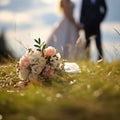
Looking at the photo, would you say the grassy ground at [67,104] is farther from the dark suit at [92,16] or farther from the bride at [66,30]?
the dark suit at [92,16]

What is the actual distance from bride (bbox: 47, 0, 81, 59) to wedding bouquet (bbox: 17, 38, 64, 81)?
6009 mm

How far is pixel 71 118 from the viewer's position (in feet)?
7.98

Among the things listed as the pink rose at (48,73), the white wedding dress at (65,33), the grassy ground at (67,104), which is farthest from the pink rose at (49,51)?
the white wedding dress at (65,33)

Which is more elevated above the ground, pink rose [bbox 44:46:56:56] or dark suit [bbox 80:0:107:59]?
dark suit [bbox 80:0:107:59]

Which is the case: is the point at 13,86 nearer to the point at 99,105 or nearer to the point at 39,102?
the point at 39,102

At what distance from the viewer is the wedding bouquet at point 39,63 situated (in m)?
4.76

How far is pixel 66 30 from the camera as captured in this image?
37.2 ft

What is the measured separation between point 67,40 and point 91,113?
29.1 feet

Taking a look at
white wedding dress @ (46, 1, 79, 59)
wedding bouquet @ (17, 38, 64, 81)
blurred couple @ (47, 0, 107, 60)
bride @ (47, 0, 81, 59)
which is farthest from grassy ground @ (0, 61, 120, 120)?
blurred couple @ (47, 0, 107, 60)

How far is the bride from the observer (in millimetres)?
10945

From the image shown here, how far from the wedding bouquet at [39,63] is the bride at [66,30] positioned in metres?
6.01

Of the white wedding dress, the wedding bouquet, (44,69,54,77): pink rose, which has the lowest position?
(44,69,54,77): pink rose

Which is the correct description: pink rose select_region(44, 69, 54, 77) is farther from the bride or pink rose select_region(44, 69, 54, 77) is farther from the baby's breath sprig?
the bride

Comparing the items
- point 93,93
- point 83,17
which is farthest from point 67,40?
point 93,93
